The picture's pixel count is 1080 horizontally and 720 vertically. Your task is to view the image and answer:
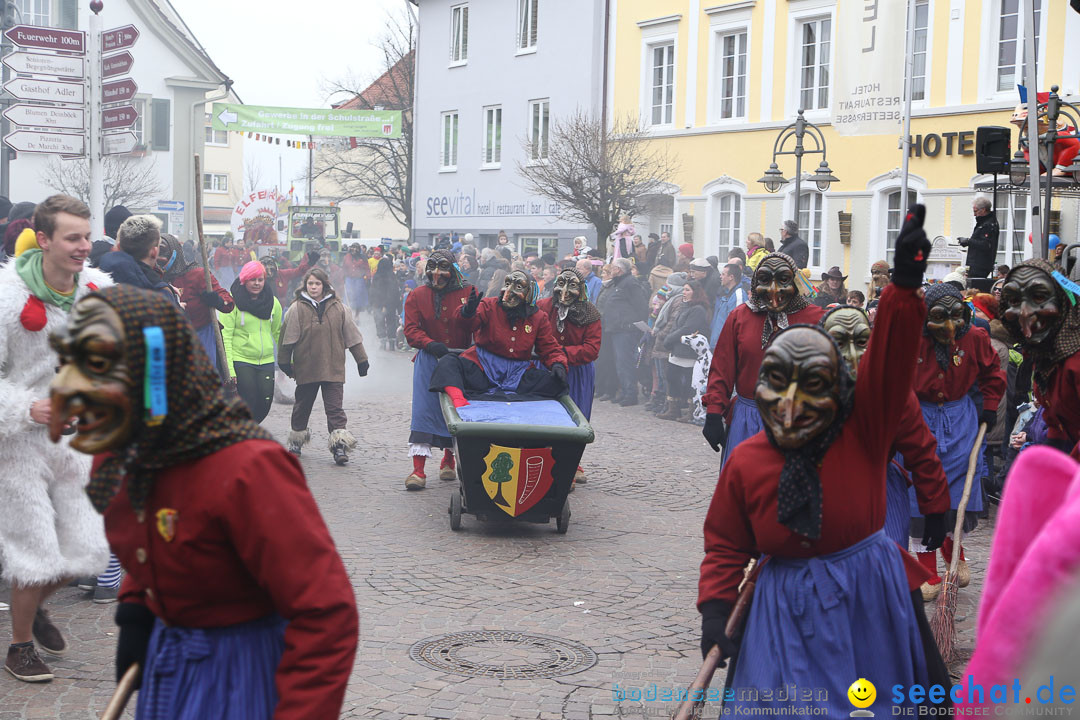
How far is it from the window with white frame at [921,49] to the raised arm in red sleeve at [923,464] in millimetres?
18213

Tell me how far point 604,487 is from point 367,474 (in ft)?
7.40

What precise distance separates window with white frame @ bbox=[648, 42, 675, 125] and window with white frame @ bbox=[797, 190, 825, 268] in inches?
181

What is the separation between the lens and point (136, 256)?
772 cm

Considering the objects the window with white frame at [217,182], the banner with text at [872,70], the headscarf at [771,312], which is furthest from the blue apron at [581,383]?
the window with white frame at [217,182]

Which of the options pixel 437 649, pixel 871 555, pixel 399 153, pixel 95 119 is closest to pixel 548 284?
pixel 95 119

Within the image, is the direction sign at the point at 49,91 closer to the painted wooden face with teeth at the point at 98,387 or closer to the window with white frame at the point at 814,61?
the painted wooden face with teeth at the point at 98,387

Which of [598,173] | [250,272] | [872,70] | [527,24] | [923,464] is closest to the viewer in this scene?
[923,464]

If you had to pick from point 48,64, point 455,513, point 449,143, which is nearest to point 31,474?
point 455,513

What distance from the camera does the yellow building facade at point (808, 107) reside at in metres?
20.8

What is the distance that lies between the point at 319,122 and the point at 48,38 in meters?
23.6

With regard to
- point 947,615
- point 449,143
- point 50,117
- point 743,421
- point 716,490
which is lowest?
point 947,615

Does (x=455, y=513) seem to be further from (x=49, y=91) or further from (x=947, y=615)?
(x=49, y=91)

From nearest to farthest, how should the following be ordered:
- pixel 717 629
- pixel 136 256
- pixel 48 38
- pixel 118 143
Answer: pixel 717 629 → pixel 136 256 → pixel 48 38 → pixel 118 143

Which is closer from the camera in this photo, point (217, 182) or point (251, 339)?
point (251, 339)
